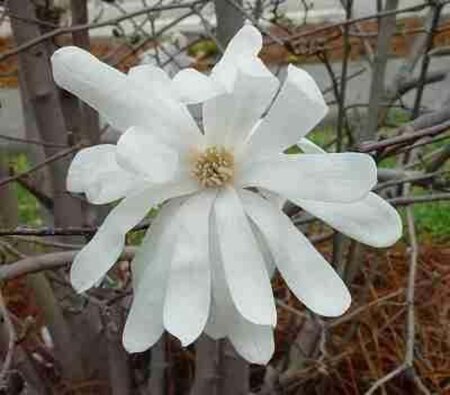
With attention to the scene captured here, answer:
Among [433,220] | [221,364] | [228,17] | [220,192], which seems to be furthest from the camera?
[433,220]

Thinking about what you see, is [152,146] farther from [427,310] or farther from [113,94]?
[427,310]

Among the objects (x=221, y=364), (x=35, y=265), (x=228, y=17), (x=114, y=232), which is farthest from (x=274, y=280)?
(x=114, y=232)

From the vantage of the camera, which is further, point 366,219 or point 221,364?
point 221,364

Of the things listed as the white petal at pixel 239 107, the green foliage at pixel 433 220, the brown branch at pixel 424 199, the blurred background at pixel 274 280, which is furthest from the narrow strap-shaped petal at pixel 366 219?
the green foliage at pixel 433 220

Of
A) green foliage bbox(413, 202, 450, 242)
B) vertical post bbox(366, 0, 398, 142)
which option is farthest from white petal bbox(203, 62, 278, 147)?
green foliage bbox(413, 202, 450, 242)

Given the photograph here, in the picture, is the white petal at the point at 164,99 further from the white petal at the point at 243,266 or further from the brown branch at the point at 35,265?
the brown branch at the point at 35,265

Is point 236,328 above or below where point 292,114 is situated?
below

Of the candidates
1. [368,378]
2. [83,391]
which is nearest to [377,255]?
[368,378]

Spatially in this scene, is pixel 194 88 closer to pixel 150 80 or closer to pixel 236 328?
pixel 150 80

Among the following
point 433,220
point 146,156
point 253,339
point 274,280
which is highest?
point 146,156

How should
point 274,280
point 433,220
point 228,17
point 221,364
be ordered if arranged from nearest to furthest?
point 228,17, point 221,364, point 274,280, point 433,220
